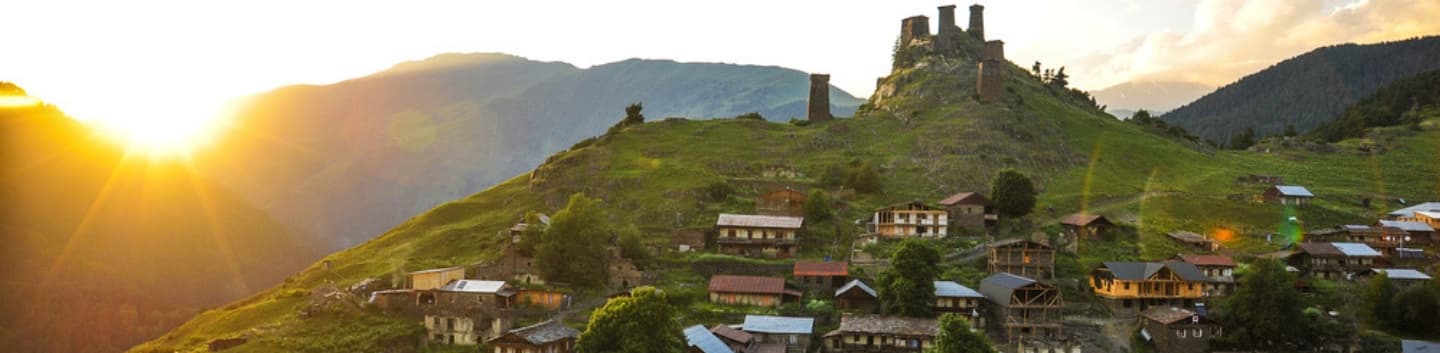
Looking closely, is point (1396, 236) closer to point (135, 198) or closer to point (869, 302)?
point (869, 302)

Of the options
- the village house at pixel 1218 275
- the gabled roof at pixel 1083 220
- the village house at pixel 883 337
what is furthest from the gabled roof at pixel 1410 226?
the village house at pixel 883 337

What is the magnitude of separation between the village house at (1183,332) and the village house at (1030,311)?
22.7ft

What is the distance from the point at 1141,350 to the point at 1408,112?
451 ft

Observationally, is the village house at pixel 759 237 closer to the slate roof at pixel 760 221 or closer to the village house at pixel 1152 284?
the slate roof at pixel 760 221

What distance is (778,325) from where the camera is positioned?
6581 cm

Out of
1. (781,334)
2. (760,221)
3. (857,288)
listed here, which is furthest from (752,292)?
(760,221)

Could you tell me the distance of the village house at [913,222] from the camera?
289 ft

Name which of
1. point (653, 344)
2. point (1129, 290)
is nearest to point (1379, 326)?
point (1129, 290)

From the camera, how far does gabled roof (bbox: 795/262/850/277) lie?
74750 millimetres

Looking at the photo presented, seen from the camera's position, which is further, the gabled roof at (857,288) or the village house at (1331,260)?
the village house at (1331,260)

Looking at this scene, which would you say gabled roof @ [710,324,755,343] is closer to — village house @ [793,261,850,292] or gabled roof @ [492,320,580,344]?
gabled roof @ [492,320,580,344]

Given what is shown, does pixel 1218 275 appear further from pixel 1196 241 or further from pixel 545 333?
pixel 545 333

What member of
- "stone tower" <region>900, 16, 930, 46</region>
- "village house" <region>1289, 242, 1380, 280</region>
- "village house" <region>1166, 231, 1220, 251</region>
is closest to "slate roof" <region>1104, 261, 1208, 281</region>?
"village house" <region>1166, 231, 1220, 251</region>

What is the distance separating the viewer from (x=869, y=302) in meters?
71.8
